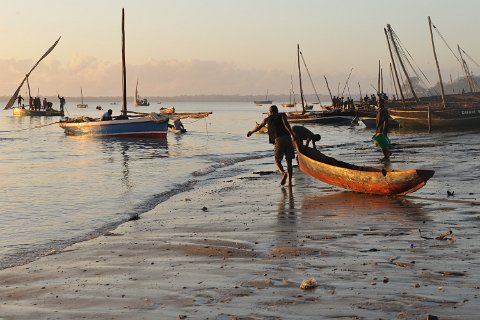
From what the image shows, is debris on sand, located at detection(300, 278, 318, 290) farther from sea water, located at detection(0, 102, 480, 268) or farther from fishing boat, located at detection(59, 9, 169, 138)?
fishing boat, located at detection(59, 9, 169, 138)

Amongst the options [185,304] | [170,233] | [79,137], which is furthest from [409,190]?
[79,137]

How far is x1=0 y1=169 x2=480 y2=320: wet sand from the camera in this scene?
20.6 ft

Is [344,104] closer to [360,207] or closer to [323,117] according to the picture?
[323,117]

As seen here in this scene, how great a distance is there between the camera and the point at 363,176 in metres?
14.5

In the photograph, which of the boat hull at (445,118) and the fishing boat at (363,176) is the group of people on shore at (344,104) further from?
the fishing boat at (363,176)

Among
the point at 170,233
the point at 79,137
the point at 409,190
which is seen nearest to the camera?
the point at 170,233

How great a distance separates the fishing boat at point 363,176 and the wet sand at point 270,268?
20.2 inches

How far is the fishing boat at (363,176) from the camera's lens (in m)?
13.3

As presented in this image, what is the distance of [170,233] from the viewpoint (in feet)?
36.5

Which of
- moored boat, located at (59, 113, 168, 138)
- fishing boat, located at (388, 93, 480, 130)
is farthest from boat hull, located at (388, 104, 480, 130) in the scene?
moored boat, located at (59, 113, 168, 138)

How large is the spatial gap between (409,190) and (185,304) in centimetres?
815

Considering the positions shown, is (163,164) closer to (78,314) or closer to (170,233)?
(170,233)

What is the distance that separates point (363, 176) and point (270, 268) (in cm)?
705

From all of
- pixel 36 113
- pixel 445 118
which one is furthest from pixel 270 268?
pixel 36 113
